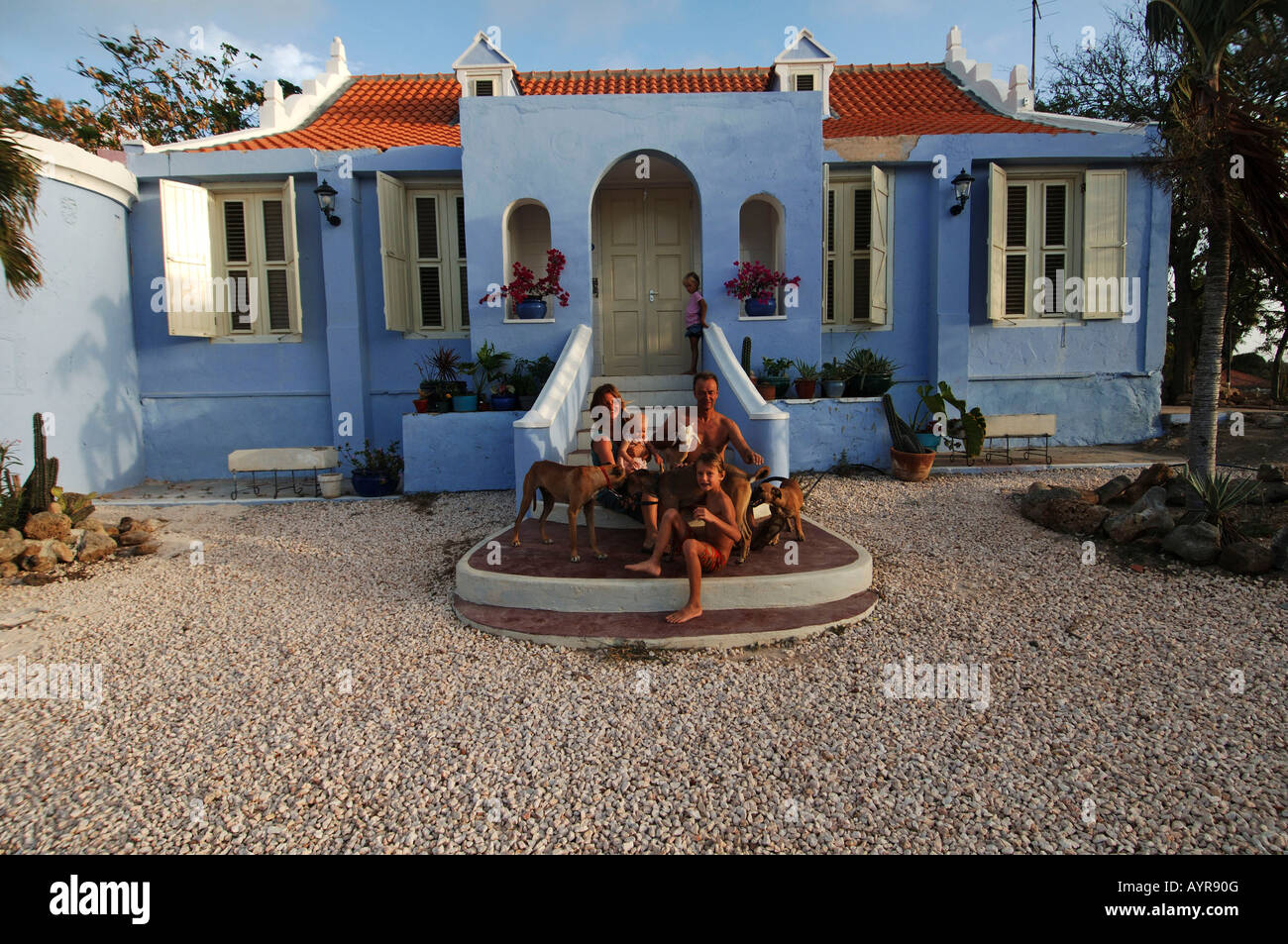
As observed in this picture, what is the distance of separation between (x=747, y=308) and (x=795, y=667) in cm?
654

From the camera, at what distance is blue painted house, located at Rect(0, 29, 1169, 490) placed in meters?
9.61

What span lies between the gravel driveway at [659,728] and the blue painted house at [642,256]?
482 centimetres

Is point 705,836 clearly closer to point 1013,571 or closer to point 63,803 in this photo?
point 63,803

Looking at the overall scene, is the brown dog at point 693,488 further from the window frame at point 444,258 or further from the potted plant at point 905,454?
the window frame at point 444,258

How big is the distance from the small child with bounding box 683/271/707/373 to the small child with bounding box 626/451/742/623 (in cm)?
507

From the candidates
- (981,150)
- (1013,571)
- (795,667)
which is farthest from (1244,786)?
(981,150)

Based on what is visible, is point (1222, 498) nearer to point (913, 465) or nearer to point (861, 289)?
point (913, 465)

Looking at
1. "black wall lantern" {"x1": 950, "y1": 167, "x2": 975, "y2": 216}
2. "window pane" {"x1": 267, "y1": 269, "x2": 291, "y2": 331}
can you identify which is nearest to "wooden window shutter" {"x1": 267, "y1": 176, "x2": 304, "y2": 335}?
"window pane" {"x1": 267, "y1": 269, "x2": 291, "y2": 331}

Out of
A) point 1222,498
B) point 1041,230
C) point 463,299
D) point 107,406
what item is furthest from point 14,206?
point 1041,230

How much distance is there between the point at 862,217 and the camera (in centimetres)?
1112

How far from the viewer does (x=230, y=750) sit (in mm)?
3607

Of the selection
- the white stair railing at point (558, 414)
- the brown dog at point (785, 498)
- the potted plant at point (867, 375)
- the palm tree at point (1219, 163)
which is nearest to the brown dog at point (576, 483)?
the white stair railing at point (558, 414)

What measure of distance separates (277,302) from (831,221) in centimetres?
831

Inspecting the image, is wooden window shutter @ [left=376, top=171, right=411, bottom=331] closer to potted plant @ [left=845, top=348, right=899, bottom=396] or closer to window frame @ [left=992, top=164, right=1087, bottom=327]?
potted plant @ [left=845, top=348, right=899, bottom=396]
